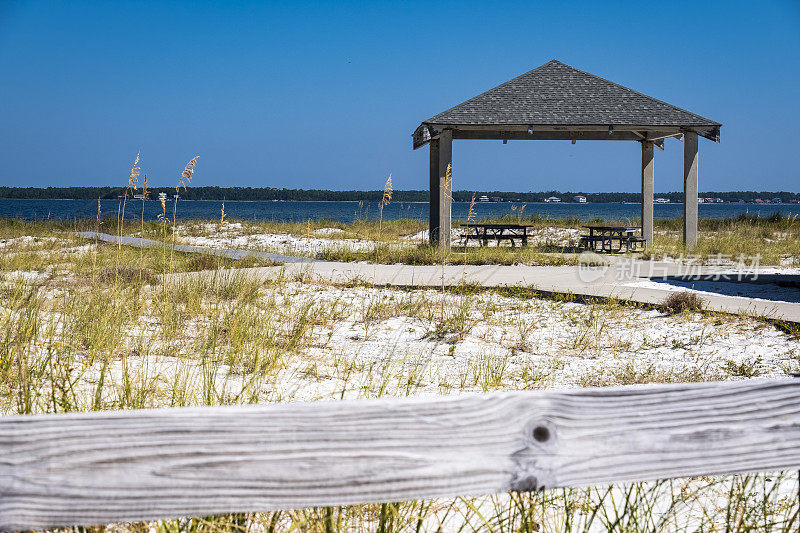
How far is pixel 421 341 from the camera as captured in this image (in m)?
5.34

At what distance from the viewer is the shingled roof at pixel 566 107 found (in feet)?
43.4

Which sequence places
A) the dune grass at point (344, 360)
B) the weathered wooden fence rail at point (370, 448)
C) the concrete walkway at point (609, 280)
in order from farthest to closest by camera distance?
the concrete walkway at point (609, 280)
the dune grass at point (344, 360)
the weathered wooden fence rail at point (370, 448)

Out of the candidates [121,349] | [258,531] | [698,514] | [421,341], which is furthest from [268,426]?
[421,341]

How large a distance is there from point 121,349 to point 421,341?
2352mm

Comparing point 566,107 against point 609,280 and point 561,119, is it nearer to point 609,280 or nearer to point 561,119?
point 561,119

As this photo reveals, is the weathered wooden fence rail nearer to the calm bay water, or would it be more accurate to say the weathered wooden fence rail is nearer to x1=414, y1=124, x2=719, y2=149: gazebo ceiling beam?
the calm bay water

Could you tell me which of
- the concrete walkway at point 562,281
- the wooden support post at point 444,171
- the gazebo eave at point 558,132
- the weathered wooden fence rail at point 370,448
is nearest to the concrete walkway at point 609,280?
the concrete walkway at point 562,281

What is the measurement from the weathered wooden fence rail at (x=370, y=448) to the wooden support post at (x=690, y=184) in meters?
13.7

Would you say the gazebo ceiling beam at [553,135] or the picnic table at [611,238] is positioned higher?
the gazebo ceiling beam at [553,135]

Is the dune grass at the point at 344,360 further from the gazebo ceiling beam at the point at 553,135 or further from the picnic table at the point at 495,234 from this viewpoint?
the gazebo ceiling beam at the point at 553,135

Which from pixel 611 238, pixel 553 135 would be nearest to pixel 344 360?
pixel 611 238

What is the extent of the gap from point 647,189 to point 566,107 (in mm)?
3462

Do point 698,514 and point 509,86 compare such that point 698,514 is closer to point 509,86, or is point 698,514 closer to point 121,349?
point 121,349

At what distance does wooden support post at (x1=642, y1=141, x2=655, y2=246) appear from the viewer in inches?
604
